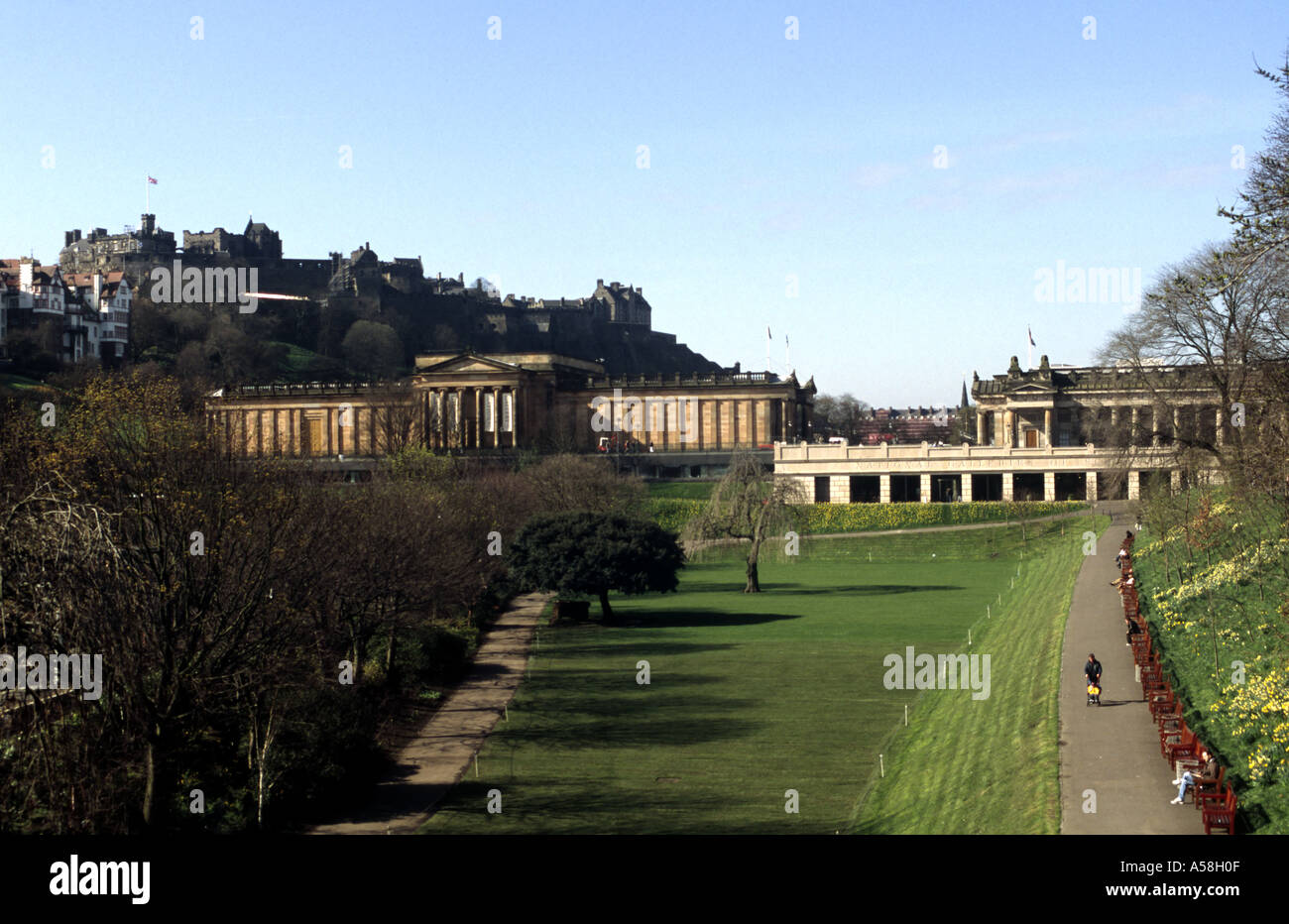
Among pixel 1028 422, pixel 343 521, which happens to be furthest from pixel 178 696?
pixel 1028 422

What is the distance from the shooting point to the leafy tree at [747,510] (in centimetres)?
6506

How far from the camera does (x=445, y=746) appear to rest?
31.8 metres

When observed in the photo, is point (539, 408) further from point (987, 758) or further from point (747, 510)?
point (987, 758)

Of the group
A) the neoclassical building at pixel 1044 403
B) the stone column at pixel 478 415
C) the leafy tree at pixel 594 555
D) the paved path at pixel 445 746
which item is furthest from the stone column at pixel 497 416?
the paved path at pixel 445 746

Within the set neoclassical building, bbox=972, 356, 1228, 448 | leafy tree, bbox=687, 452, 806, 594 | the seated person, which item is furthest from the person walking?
neoclassical building, bbox=972, 356, 1228, 448

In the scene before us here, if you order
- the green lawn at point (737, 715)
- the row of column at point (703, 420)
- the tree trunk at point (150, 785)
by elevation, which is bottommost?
the green lawn at point (737, 715)

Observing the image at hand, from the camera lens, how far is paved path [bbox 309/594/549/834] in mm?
25281

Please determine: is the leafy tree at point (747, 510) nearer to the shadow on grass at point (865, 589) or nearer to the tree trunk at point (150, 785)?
the shadow on grass at point (865, 589)

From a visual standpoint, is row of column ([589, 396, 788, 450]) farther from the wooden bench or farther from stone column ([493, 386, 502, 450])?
the wooden bench

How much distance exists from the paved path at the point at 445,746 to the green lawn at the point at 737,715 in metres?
0.53

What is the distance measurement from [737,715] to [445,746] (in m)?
7.50

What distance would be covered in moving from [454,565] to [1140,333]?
2773 cm

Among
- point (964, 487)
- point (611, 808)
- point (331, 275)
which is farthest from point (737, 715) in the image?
point (331, 275)

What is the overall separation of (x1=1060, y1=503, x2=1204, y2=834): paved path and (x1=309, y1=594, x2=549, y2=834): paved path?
461 inches
